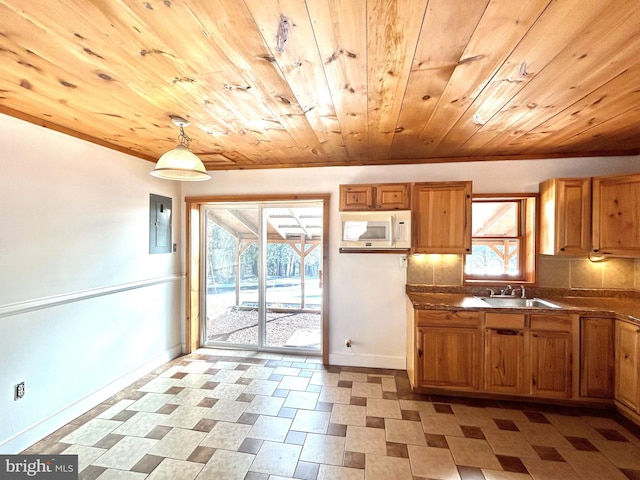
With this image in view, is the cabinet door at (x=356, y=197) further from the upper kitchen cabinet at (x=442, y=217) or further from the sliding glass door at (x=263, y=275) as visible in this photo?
the sliding glass door at (x=263, y=275)

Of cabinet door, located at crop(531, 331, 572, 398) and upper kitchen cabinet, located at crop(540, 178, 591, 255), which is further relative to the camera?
upper kitchen cabinet, located at crop(540, 178, 591, 255)

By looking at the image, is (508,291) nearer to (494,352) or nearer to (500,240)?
(500,240)

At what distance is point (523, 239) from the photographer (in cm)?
323

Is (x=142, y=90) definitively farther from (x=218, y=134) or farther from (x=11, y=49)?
(x=218, y=134)

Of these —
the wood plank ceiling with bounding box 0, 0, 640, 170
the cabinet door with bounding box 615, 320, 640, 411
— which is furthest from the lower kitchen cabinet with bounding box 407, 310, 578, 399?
the wood plank ceiling with bounding box 0, 0, 640, 170

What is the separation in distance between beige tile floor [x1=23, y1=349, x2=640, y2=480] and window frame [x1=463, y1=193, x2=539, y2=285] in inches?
47.9

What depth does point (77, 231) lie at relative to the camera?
2516mm

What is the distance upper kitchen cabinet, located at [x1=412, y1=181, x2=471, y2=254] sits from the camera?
292cm

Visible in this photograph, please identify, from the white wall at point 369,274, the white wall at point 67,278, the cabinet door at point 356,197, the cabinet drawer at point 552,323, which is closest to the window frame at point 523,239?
the white wall at point 369,274

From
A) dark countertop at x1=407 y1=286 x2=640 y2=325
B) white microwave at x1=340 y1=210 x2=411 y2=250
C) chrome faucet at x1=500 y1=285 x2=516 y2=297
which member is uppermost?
white microwave at x1=340 y1=210 x2=411 y2=250

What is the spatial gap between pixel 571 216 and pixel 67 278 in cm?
456

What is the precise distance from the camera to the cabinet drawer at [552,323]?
8.44ft

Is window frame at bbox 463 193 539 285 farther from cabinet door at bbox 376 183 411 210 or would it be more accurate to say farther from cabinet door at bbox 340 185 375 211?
cabinet door at bbox 340 185 375 211

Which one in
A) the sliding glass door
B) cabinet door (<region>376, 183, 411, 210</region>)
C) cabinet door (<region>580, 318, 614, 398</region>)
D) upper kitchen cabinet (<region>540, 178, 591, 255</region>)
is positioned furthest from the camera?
the sliding glass door
